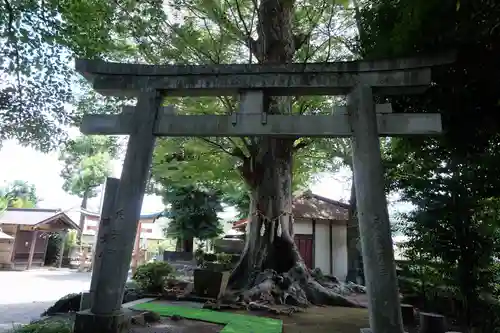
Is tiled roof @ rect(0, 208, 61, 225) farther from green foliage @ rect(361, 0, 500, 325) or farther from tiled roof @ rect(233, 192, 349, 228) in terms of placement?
green foliage @ rect(361, 0, 500, 325)

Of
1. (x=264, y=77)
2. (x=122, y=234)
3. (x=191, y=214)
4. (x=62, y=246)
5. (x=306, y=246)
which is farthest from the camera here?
(x=62, y=246)

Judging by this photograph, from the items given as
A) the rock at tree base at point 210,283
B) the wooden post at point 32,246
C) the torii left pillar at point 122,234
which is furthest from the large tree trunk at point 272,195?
the wooden post at point 32,246

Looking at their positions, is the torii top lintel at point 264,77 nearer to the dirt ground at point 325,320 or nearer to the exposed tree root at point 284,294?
the dirt ground at point 325,320

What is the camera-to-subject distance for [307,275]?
10078 mm

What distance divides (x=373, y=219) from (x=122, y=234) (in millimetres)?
3384

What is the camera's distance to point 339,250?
63.1 ft

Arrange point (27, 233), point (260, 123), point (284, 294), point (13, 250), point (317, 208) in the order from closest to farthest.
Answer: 1. point (260, 123)
2. point (284, 294)
3. point (317, 208)
4. point (13, 250)
5. point (27, 233)

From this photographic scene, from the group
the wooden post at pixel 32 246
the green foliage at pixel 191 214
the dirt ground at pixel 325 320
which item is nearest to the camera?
the dirt ground at pixel 325 320

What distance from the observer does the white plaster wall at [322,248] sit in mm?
18688

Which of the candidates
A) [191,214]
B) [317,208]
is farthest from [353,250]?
[191,214]

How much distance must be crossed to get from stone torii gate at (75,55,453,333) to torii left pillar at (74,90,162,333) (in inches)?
0.5

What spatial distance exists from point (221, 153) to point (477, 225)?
7822 millimetres

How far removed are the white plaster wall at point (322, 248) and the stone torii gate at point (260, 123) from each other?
1449cm

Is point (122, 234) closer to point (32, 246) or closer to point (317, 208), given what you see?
point (317, 208)
